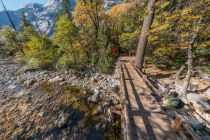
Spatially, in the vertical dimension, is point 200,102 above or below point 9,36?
below

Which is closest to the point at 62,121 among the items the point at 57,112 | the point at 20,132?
the point at 57,112

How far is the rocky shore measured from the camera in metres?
3.38

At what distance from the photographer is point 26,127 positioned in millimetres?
3488

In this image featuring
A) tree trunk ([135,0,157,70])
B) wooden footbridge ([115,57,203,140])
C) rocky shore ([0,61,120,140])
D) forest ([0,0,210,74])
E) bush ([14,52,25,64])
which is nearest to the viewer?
wooden footbridge ([115,57,203,140])

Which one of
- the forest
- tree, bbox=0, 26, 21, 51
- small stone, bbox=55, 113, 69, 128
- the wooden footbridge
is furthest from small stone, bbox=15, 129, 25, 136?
tree, bbox=0, 26, 21, 51

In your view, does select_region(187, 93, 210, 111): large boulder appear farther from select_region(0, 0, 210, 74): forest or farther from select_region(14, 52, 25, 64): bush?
select_region(14, 52, 25, 64): bush

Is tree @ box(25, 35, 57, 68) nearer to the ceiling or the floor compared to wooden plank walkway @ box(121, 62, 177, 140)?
nearer to the ceiling

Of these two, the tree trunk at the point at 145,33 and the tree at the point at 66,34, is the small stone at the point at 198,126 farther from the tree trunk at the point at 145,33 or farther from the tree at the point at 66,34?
the tree at the point at 66,34

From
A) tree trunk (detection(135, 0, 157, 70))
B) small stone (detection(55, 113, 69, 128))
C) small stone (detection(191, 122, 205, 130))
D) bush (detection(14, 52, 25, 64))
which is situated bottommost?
small stone (detection(55, 113, 69, 128))

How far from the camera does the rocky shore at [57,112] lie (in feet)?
11.1

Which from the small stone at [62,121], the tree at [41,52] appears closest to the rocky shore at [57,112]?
the small stone at [62,121]

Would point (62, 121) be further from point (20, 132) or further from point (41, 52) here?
point (41, 52)

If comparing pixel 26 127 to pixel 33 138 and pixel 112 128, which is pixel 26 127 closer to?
pixel 33 138

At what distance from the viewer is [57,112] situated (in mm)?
4219
